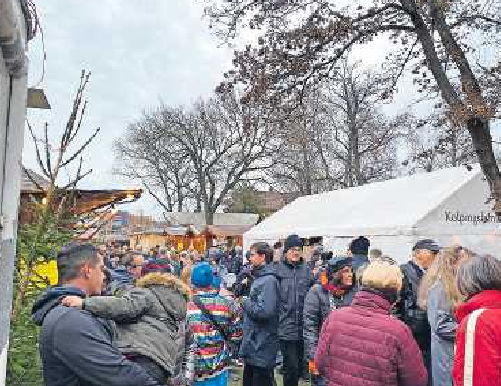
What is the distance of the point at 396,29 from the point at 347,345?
1178 centimetres

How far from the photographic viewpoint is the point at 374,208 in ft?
54.0

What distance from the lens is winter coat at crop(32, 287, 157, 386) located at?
109 inches

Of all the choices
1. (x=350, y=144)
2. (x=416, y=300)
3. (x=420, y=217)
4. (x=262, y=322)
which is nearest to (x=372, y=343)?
(x=416, y=300)

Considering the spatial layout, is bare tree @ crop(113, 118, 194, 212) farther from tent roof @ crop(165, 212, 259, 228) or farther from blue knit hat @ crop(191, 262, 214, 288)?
blue knit hat @ crop(191, 262, 214, 288)

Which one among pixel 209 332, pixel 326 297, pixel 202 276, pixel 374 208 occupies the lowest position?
pixel 209 332

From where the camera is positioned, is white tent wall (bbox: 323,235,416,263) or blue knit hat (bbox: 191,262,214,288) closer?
blue knit hat (bbox: 191,262,214,288)

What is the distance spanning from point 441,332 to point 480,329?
2020mm

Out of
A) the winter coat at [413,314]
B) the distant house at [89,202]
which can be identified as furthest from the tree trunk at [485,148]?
the distant house at [89,202]

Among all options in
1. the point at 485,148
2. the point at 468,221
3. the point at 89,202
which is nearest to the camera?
the point at 89,202

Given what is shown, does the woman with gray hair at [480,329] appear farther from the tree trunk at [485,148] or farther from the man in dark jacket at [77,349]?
the tree trunk at [485,148]

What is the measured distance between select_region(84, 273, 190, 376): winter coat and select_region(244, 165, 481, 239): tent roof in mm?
10189

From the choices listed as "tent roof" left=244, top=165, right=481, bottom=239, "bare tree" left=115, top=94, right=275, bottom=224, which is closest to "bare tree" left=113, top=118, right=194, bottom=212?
"bare tree" left=115, top=94, right=275, bottom=224

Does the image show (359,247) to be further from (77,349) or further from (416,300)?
(77,349)

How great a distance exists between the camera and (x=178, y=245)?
44.2m
